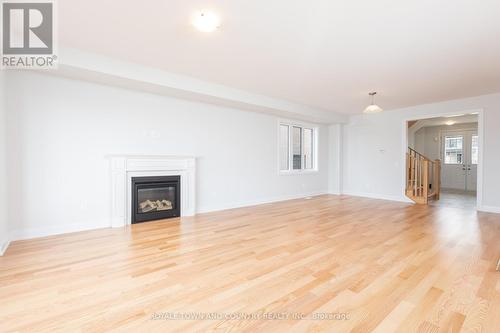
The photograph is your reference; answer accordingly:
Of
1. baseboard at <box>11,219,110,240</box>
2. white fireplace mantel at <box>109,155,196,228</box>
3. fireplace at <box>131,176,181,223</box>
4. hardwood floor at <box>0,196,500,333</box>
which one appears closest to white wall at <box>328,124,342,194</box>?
hardwood floor at <box>0,196,500,333</box>

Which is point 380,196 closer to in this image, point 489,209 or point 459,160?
point 489,209

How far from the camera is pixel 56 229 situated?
3688mm

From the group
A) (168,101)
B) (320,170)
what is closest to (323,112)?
(320,170)

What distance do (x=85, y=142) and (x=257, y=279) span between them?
350 cm

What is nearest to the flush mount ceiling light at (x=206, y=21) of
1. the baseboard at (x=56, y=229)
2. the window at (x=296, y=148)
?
the baseboard at (x=56, y=229)

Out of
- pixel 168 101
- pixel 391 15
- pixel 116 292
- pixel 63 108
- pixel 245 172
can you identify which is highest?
pixel 391 15

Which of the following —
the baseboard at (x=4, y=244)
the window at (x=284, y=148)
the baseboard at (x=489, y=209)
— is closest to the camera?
the baseboard at (x=4, y=244)

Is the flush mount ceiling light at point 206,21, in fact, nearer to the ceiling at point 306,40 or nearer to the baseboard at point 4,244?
the ceiling at point 306,40

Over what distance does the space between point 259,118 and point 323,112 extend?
6.79 ft

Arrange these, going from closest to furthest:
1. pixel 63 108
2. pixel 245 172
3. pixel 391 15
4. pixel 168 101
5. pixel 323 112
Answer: pixel 391 15
pixel 63 108
pixel 168 101
pixel 245 172
pixel 323 112

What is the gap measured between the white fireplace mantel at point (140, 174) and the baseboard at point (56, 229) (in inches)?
8.2

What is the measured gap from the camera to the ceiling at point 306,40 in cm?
242

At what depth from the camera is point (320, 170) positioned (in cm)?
811

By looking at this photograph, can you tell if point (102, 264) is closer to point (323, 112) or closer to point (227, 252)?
point (227, 252)
